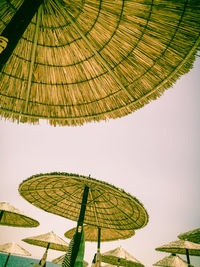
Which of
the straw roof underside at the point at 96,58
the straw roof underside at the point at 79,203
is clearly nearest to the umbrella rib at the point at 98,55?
the straw roof underside at the point at 96,58

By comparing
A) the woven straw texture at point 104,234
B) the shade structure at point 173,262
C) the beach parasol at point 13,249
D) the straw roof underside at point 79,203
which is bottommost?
the beach parasol at point 13,249

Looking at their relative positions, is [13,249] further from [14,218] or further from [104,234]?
[104,234]

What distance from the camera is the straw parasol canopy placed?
6.99 metres

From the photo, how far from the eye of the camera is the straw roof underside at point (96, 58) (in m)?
1.73

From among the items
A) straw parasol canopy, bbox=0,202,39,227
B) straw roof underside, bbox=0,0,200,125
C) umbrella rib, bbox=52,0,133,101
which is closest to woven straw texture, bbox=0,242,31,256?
straw parasol canopy, bbox=0,202,39,227

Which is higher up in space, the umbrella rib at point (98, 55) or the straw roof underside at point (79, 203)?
the umbrella rib at point (98, 55)

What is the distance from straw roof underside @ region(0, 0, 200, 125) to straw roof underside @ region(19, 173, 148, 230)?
1653mm

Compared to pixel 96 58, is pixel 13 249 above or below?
below

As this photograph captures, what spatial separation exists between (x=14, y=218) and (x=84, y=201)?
19.7 ft

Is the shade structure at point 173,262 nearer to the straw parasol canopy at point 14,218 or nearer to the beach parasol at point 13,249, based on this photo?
the straw parasol canopy at point 14,218

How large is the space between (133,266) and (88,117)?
11.9 meters

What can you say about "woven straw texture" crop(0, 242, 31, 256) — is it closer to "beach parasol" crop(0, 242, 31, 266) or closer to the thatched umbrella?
"beach parasol" crop(0, 242, 31, 266)

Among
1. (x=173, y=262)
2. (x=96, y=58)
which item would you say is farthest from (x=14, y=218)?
(x=96, y=58)

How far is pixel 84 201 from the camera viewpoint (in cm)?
409
